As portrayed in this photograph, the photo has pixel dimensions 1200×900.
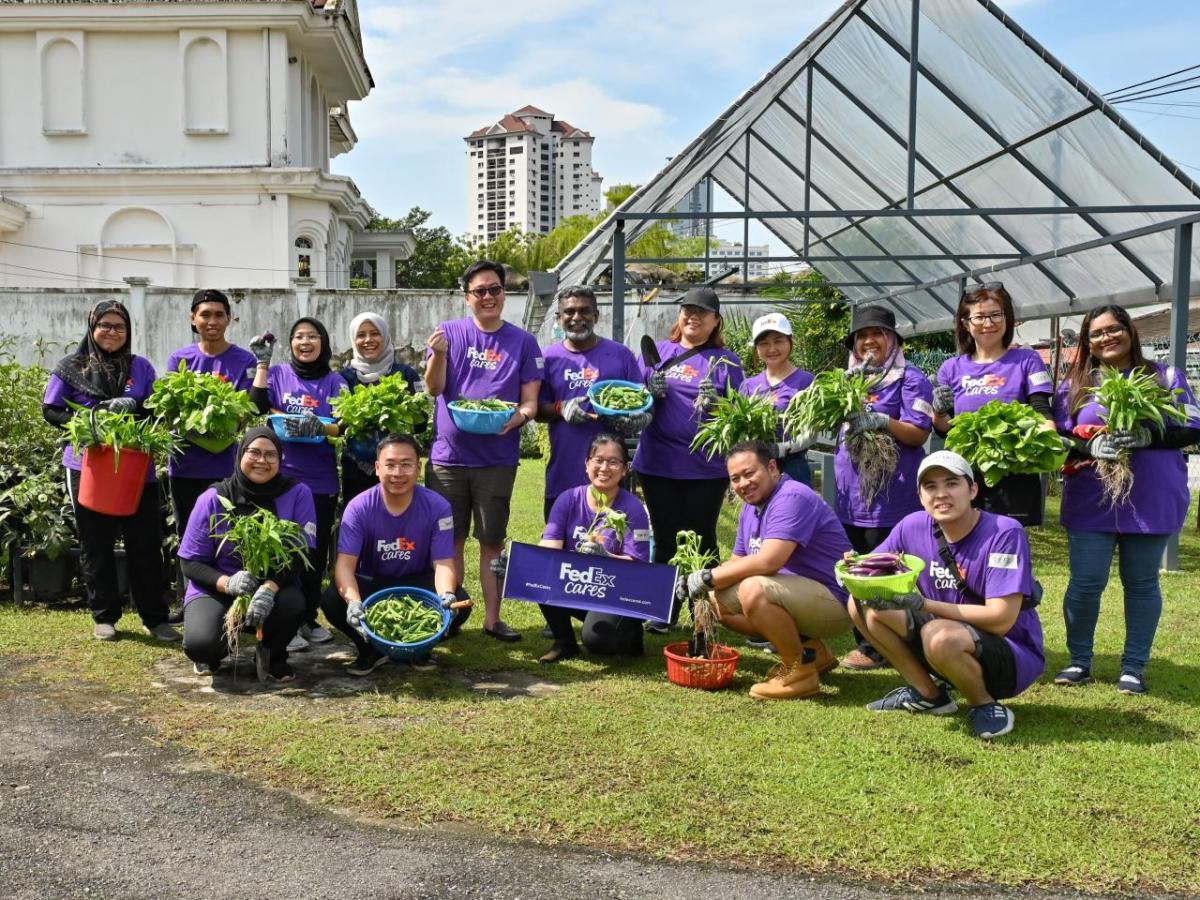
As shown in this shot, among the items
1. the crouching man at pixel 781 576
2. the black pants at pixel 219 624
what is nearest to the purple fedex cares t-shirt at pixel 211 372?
the black pants at pixel 219 624

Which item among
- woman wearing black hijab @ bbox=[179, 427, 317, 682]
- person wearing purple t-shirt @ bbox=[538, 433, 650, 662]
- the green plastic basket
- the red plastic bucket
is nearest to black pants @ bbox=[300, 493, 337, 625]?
woman wearing black hijab @ bbox=[179, 427, 317, 682]

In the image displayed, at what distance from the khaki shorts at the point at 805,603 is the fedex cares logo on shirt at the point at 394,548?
1.70m

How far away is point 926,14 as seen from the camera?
9.38 meters

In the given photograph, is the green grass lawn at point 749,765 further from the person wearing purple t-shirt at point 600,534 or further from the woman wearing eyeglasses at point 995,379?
the woman wearing eyeglasses at point 995,379

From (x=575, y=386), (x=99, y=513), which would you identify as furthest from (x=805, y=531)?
(x=99, y=513)

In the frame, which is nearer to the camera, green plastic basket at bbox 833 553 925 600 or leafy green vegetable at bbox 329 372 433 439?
green plastic basket at bbox 833 553 925 600

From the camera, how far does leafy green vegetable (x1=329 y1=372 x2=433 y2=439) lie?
5.68 m

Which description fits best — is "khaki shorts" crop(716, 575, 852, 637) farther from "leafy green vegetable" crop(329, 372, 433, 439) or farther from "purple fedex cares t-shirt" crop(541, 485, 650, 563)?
"leafy green vegetable" crop(329, 372, 433, 439)

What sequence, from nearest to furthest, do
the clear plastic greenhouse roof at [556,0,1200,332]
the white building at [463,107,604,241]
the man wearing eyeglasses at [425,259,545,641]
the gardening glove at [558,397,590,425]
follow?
the gardening glove at [558,397,590,425] → the man wearing eyeglasses at [425,259,545,641] → the clear plastic greenhouse roof at [556,0,1200,332] → the white building at [463,107,604,241]

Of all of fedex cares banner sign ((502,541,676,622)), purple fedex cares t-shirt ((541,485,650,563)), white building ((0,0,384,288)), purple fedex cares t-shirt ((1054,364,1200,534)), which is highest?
white building ((0,0,384,288))

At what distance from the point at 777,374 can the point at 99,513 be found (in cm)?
405

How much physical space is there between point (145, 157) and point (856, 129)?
19.2 metres

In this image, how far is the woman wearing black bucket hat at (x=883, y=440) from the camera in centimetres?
559

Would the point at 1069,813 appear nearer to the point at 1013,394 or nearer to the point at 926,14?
the point at 1013,394
